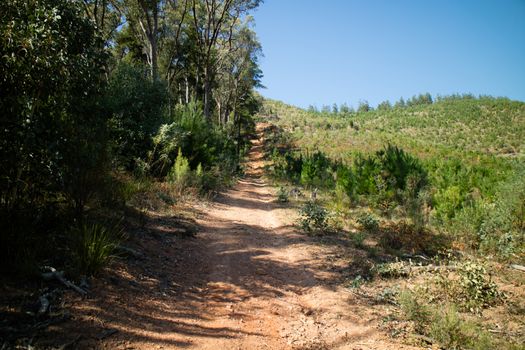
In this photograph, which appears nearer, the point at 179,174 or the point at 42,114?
the point at 42,114

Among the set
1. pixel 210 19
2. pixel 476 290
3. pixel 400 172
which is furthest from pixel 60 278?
pixel 210 19

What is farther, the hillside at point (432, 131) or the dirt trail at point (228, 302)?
the hillside at point (432, 131)

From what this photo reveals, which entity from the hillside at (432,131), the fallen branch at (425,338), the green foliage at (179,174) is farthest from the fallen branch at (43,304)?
the hillside at (432,131)

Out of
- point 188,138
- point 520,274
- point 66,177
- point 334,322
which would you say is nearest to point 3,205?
point 66,177

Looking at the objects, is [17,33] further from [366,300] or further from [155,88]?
[155,88]

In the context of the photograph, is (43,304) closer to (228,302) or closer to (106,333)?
(106,333)

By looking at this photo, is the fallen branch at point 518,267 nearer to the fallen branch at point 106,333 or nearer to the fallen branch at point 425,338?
the fallen branch at point 425,338

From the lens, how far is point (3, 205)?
3420 mm

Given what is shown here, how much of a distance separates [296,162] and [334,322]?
1714cm

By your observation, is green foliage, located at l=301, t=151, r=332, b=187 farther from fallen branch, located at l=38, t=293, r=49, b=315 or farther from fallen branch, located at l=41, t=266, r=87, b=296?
fallen branch, located at l=38, t=293, r=49, b=315

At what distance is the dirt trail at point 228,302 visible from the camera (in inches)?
117

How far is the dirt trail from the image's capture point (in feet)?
9.72

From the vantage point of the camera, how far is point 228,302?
387 cm

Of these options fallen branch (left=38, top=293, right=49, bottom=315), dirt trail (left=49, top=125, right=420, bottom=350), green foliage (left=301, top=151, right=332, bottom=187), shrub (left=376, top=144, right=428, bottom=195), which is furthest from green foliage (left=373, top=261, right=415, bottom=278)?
green foliage (left=301, top=151, right=332, bottom=187)
